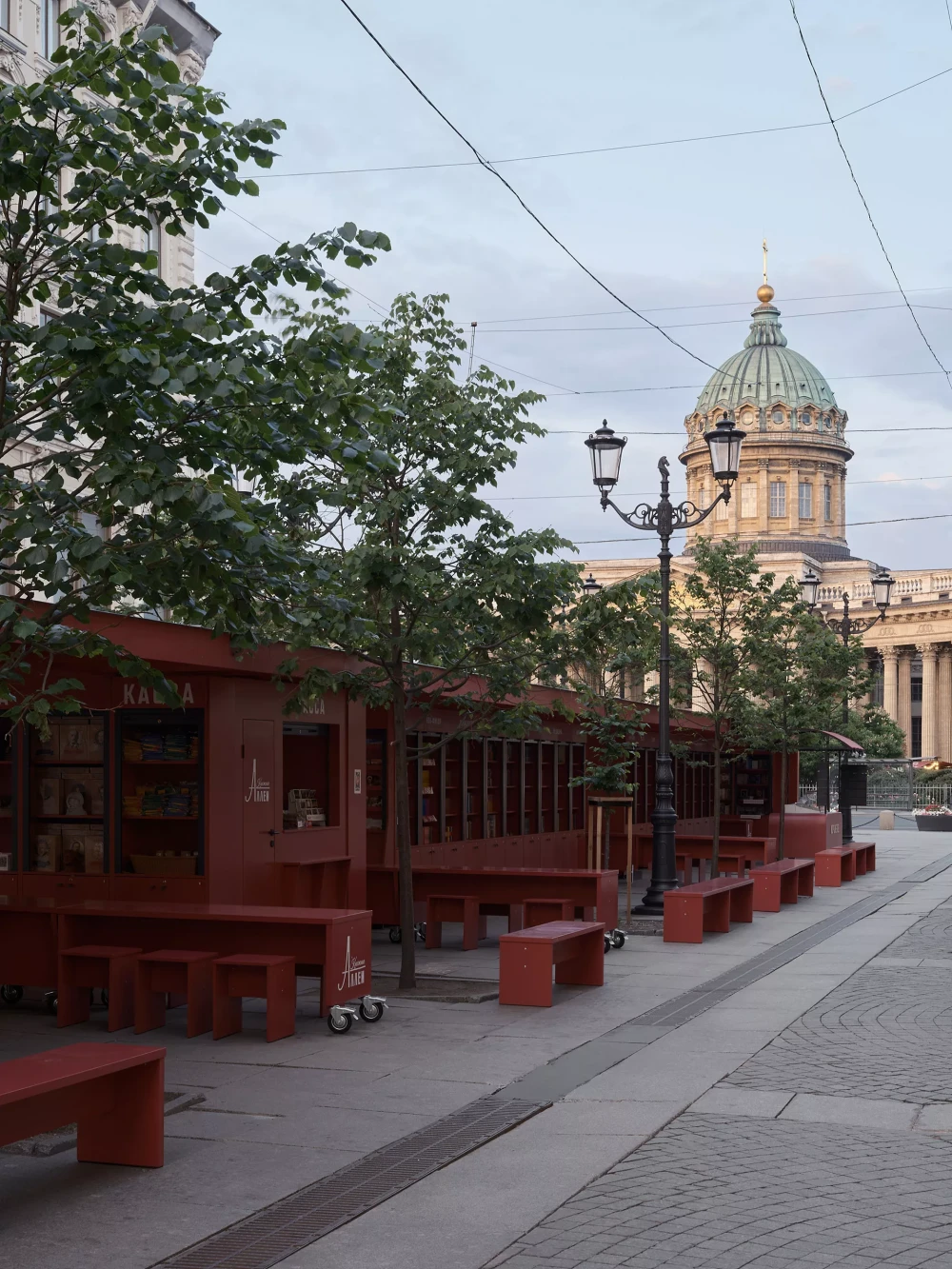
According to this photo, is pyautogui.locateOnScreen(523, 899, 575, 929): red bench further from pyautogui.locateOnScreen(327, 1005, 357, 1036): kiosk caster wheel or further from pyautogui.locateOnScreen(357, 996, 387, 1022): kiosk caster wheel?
pyautogui.locateOnScreen(327, 1005, 357, 1036): kiosk caster wheel

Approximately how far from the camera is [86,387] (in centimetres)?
811

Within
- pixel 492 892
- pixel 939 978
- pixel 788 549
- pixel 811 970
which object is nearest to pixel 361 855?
pixel 492 892

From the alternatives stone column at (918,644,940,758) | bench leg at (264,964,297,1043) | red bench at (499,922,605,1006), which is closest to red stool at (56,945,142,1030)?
bench leg at (264,964,297,1043)

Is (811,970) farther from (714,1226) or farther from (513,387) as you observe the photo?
(714,1226)

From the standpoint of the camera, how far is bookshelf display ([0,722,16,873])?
1485cm

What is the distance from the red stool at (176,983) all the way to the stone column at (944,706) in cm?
10605

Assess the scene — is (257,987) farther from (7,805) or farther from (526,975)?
(7,805)

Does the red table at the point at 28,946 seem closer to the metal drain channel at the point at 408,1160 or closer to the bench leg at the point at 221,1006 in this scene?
the bench leg at the point at 221,1006

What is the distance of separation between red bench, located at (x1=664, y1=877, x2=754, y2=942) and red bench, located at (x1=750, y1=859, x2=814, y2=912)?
64.1 inches

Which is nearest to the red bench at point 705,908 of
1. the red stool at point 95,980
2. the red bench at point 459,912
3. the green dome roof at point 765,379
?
the red bench at point 459,912

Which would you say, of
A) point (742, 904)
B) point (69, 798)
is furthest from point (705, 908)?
point (69, 798)

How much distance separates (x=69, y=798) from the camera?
1483 centimetres

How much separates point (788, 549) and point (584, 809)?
9596 cm

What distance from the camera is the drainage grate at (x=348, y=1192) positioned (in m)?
6.50
